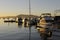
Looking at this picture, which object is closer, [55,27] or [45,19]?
[55,27]

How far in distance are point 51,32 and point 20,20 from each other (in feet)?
204

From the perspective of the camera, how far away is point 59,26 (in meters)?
18.9

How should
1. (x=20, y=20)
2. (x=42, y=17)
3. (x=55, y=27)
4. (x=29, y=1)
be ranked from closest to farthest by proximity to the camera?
(x=29, y=1)
(x=55, y=27)
(x=42, y=17)
(x=20, y=20)

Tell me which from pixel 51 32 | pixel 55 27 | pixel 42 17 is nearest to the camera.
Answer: pixel 51 32

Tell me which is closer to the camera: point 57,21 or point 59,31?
point 59,31

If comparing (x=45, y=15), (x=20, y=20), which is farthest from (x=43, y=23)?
(x=20, y=20)

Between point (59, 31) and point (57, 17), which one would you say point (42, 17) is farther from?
point (59, 31)

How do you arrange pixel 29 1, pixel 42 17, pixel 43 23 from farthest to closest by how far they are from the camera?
pixel 42 17 → pixel 43 23 → pixel 29 1

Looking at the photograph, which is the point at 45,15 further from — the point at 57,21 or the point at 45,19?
the point at 57,21

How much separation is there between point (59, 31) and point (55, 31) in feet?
1.40

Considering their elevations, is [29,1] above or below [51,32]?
above

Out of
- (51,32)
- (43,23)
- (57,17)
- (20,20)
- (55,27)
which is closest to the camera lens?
(51,32)

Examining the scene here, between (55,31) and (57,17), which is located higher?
A: (57,17)

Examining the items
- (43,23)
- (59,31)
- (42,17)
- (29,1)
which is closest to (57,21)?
(59,31)
